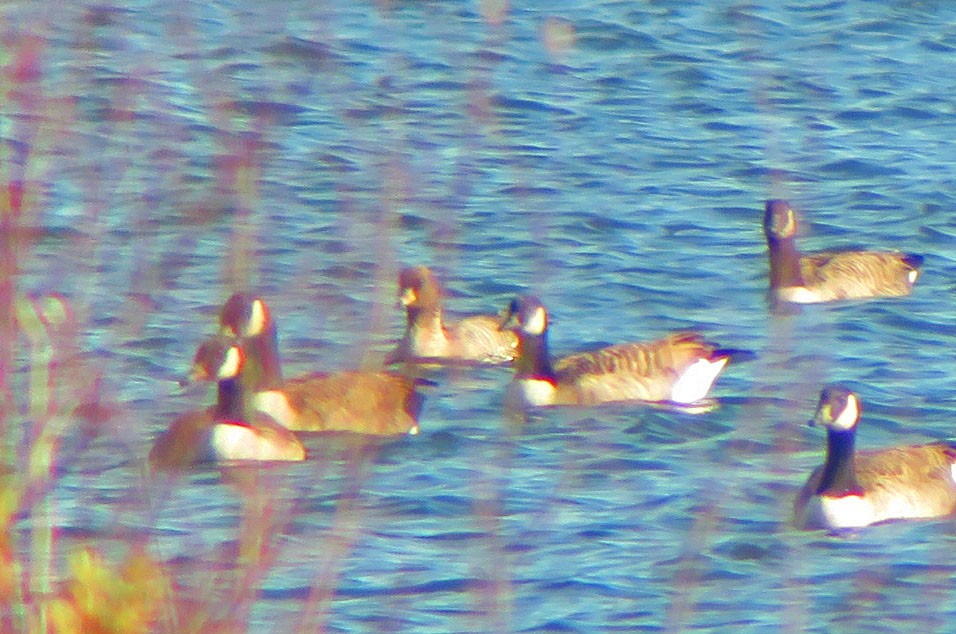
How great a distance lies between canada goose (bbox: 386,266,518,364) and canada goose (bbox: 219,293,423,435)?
2.57ft

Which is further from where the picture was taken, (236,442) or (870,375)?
(870,375)

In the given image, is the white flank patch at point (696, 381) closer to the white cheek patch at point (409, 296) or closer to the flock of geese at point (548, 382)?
the flock of geese at point (548, 382)

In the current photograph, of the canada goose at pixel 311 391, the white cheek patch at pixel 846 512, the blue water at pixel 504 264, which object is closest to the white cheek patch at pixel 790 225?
the blue water at pixel 504 264

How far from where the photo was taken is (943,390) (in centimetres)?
1041

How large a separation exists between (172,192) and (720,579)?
4168 millimetres

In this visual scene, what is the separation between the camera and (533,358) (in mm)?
10648

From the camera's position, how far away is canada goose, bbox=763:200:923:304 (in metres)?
12.5

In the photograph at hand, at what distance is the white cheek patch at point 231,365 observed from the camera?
379 inches

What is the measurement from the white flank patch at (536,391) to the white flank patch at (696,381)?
1.99 ft

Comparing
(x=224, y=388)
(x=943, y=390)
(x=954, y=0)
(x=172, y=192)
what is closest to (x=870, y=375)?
(x=943, y=390)

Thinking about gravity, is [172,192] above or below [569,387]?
above

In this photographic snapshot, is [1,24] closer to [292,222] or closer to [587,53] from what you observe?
[292,222]

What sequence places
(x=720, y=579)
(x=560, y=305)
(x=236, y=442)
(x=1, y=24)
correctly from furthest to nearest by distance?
(x=560, y=305) < (x=236, y=442) < (x=720, y=579) < (x=1, y=24)

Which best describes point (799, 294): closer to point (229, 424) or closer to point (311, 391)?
point (311, 391)
